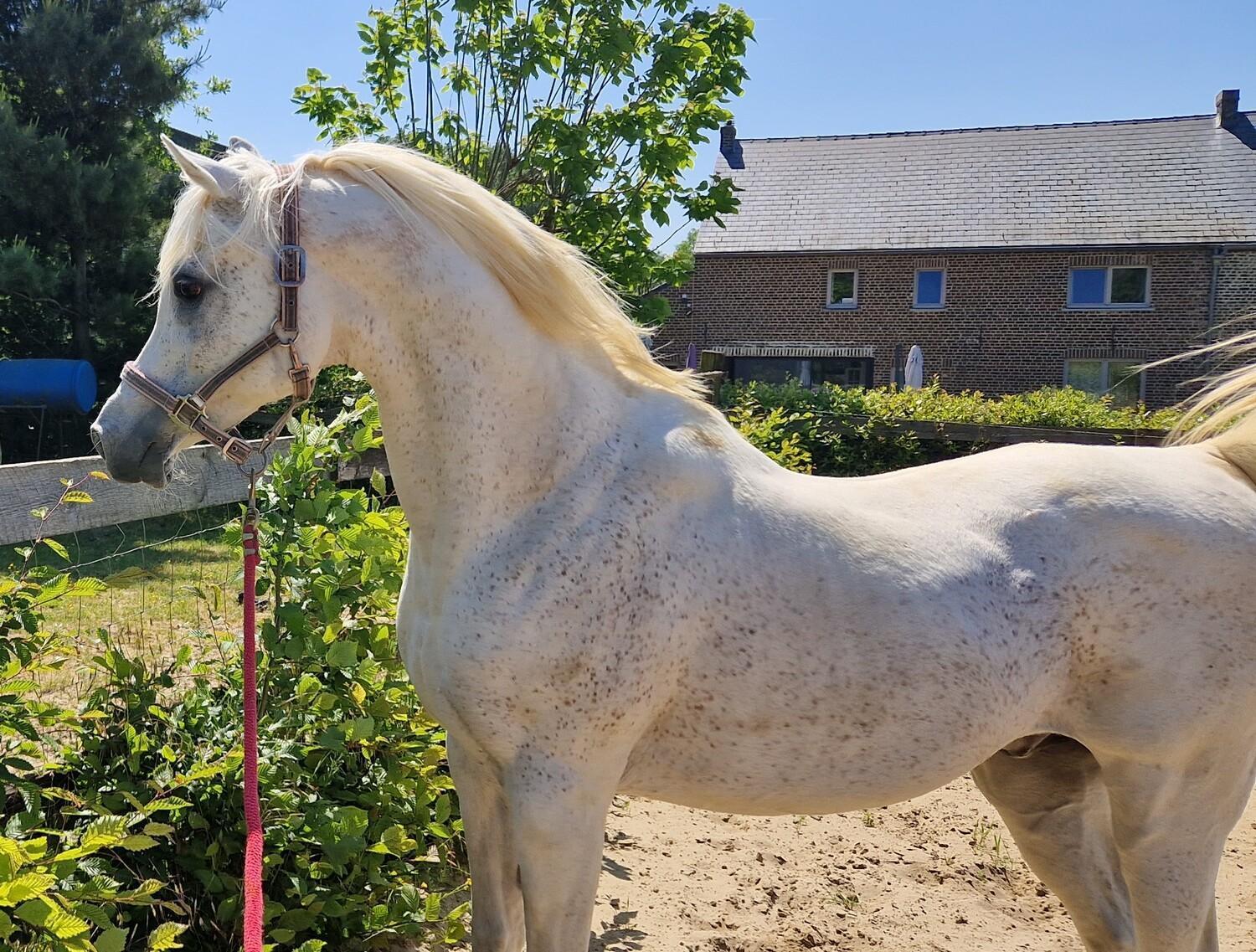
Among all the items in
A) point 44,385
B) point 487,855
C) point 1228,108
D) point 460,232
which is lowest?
point 487,855

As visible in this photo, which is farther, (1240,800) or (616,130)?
(616,130)

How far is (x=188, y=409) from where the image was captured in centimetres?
184

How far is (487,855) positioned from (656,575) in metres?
0.79

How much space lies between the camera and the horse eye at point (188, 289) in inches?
73.7

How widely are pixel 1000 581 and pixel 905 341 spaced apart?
26993mm

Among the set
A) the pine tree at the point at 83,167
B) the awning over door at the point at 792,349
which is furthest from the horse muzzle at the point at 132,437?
the awning over door at the point at 792,349

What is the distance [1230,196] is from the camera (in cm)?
2658

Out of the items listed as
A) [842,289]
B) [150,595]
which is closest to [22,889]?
[150,595]

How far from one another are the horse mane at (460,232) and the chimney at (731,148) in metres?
31.1

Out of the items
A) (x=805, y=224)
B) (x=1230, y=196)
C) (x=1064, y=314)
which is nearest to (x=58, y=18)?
(x=805, y=224)

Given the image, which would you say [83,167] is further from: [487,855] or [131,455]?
[487,855]

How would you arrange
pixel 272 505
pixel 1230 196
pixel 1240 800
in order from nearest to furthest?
1. pixel 1240 800
2. pixel 272 505
3. pixel 1230 196

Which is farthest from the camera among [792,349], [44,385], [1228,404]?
[792,349]

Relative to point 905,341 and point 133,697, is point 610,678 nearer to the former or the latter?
point 133,697
